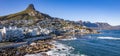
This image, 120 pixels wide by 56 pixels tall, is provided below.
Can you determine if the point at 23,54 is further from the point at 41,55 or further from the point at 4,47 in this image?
the point at 4,47

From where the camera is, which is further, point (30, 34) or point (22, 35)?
point (30, 34)

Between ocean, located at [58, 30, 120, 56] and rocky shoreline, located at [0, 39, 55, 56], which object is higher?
rocky shoreline, located at [0, 39, 55, 56]

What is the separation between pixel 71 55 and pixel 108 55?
12013mm

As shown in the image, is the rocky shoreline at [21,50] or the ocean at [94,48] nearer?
the rocky shoreline at [21,50]

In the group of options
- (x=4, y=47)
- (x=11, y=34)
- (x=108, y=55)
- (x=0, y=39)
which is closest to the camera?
(x=108, y=55)

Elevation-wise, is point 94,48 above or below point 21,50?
below

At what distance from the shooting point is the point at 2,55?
59.5m

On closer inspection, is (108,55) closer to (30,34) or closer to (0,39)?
(0,39)

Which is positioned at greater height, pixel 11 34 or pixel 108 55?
pixel 11 34

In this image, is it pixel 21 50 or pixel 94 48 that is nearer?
pixel 21 50

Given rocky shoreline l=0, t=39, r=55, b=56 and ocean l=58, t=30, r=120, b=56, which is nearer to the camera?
rocky shoreline l=0, t=39, r=55, b=56

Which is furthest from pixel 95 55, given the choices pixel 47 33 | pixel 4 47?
pixel 47 33

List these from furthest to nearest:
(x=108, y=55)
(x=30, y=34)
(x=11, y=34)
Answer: (x=30, y=34) < (x=11, y=34) < (x=108, y=55)

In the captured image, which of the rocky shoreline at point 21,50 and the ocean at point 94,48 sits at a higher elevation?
the rocky shoreline at point 21,50
